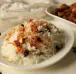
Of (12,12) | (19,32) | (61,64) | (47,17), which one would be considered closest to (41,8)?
(47,17)

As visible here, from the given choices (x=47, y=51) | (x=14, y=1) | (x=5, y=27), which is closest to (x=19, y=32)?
(x=47, y=51)

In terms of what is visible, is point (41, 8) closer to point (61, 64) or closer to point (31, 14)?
point (31, 14)

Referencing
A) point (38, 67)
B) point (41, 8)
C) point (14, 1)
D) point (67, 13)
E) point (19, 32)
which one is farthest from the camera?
point (14, 1)

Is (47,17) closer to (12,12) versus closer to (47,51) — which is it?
(12,12)

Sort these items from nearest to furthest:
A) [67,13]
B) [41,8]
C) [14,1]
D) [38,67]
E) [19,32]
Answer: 1. [38,67]
2. [19,32]
3. [67,13]
4. [41,8]
5. [14,1]

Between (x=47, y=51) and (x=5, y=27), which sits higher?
(x=47, y=51)

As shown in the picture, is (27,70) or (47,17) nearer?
(27,70)
